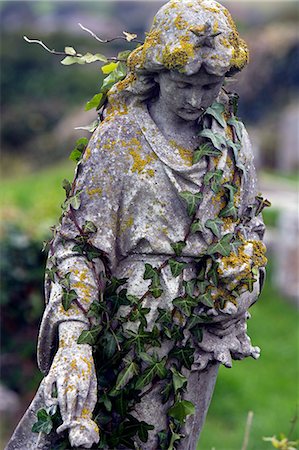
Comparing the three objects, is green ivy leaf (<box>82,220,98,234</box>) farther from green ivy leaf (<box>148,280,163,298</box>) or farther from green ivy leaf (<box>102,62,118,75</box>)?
green ivy leaf (<box>102,62,118,75</box>)

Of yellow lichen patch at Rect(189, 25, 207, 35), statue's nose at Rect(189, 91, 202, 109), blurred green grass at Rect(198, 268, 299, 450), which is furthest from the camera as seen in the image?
blurred green grass at Rect(198, 268, 299, 450)

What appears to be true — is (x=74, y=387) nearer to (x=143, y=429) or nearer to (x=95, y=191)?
(x=143, y=429)

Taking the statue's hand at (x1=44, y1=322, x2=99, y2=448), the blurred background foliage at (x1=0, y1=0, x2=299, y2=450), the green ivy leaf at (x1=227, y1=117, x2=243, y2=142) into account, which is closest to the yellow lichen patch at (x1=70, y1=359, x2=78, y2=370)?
the statue's hand at (x1=44, y1=322, x2=99, y2=448)

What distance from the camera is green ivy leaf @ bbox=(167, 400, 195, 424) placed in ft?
11.3

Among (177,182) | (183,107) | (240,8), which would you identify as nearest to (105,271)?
(177,182)

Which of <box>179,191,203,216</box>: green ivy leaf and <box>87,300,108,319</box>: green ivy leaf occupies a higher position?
<box>179,191,203,216</box>: green ivy leaf

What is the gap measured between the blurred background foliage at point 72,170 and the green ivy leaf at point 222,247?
432 centimetres

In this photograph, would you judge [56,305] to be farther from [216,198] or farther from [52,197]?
[52,197]

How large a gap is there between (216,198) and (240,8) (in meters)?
39.2

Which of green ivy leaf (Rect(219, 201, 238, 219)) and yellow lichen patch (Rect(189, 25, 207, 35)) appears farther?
green ivy leaf (Rect(219, 201, 238, 219))

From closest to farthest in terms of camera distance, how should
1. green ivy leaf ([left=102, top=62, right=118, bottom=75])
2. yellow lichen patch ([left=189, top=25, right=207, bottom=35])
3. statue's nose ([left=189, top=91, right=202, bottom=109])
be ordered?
yellow lichen patch ([left=189, top=25, right=207, bottom=35])
statue's nose ([left=189, top=91, right=202, bottom=109])
green ivy leaf ([left=102, top=62, right=118, bottom=75])

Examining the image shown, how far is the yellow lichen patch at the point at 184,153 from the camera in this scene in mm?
3434

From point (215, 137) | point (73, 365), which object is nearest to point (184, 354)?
point (73, 365)

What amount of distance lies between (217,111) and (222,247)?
50 centimetres
